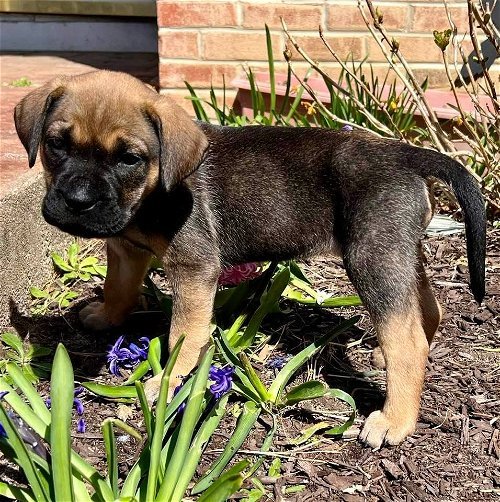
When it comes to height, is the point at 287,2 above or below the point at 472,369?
above

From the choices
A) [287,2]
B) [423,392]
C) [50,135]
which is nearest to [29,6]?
[287,2]

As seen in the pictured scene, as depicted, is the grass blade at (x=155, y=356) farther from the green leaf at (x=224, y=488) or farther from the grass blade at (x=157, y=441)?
the green leaf at (x=224, y=488)

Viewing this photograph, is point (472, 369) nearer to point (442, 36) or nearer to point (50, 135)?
point (442, 36)

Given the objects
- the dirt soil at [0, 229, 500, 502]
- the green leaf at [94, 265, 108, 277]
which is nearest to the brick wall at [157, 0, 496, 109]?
the dirt soil at [0, 229, 500, 502]

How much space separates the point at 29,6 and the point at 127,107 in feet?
24.4

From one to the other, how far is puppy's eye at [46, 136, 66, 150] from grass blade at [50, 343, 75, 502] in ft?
3.48

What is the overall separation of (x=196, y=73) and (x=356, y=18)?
1.40 metres

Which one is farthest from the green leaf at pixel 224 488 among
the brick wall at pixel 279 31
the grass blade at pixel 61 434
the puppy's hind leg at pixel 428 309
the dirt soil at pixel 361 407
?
the brick wall at pixel 279 31

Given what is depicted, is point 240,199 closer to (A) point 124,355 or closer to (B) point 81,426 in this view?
(A) point 124,355

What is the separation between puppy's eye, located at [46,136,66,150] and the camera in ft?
10.7

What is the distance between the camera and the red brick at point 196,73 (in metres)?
6.65

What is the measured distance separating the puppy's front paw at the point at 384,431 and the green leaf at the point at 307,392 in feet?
0.79

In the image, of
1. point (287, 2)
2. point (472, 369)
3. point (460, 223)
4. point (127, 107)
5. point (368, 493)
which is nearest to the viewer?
point (368, 493)

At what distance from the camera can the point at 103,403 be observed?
361 centimetres
